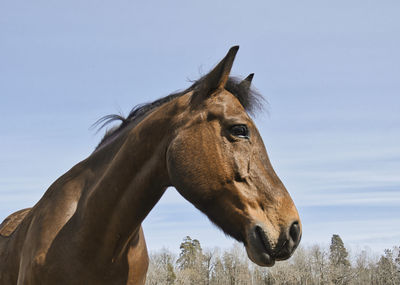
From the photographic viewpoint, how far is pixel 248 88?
427 centimetres

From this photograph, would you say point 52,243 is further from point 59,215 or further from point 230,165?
point 230,165

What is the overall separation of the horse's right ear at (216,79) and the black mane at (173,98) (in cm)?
16

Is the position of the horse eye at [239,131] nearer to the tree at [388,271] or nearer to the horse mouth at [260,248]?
the horse mouth at [260,248]

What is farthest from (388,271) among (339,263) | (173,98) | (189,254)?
(173,98)

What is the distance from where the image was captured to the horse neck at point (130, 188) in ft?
13.3

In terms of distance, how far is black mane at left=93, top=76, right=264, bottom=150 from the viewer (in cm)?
421

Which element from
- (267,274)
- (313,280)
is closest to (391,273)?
(313,280)

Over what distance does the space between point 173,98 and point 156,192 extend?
104cm

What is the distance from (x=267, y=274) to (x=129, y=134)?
89.3 m

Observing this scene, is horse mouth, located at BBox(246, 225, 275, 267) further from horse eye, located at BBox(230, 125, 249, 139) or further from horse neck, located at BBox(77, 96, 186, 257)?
horse neck, located at BBox(77, 96, 186, 257)

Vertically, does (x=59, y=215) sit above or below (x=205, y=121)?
below

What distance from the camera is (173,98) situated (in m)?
4.53

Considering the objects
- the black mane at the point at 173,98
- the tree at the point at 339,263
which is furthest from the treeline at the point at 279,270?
the black mane at the point at 173,98

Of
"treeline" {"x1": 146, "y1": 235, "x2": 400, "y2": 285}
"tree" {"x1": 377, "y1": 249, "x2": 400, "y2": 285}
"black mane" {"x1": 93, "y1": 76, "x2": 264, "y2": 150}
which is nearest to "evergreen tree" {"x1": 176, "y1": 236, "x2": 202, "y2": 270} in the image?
"treeline" {"x1": 146, "y1": 235, "x2": 400, "y2": 285}
